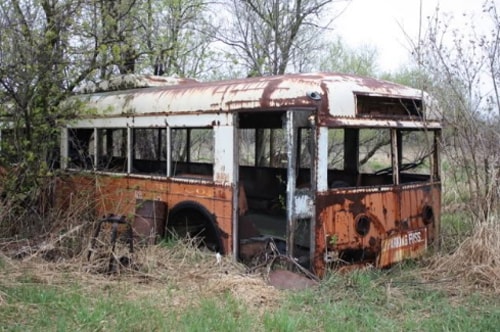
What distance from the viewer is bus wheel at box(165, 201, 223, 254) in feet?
22.5

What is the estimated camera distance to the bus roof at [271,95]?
5.96m

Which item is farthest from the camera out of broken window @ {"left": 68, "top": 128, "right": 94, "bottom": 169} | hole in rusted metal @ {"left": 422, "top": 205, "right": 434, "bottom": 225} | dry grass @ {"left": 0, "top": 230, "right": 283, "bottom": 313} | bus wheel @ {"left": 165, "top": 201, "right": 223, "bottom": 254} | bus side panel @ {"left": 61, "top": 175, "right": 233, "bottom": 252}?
broken window @ {"left": 68, "top": 128, "right": 94, "bottom": 169}

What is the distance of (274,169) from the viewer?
9.02 m

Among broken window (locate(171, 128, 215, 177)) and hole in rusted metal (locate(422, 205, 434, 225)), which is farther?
broken window (locate(171, 128, 215, 177))

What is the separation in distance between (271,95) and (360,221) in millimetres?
1664

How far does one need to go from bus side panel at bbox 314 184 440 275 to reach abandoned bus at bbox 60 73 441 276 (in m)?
0.01

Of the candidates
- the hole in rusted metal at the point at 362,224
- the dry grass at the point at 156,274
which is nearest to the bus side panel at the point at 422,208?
the hole in rusted metal at the point at 362,224

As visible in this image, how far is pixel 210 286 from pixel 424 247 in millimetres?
2919

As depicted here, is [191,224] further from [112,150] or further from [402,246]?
[402,246]

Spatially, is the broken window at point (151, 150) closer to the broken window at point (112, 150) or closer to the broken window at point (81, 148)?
the broken window at point (112, 150)

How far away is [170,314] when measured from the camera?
→ 482 centimetres

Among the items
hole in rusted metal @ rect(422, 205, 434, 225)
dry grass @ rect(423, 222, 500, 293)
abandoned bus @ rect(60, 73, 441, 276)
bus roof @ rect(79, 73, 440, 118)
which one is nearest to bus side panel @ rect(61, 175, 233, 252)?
abandoned bus @ rect(60, 73, 441, 276)

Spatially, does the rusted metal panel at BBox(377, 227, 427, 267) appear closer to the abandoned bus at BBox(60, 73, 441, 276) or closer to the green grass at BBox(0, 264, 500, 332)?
the abandoned bus at BBox(60, 73, 441, 276)

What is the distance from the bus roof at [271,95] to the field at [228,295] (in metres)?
1.68
